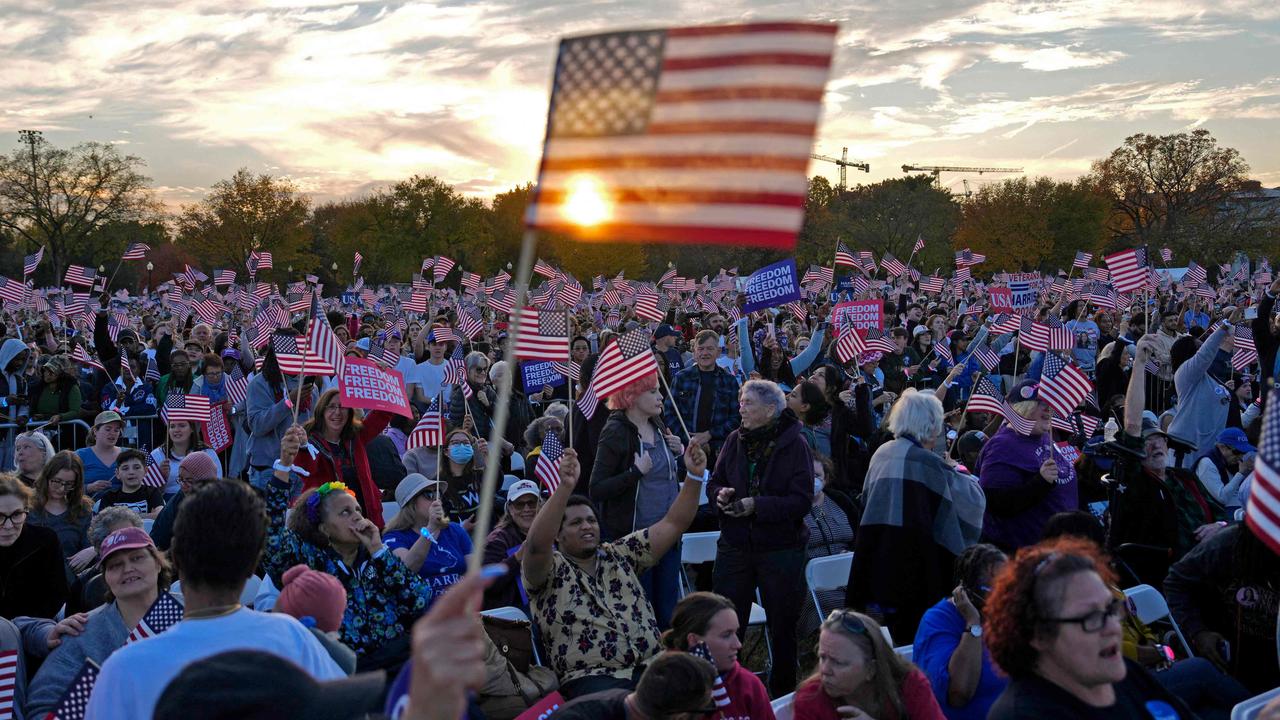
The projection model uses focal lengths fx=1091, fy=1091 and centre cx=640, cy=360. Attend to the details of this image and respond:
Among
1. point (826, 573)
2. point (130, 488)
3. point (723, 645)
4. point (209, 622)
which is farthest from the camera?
point (130, 488)

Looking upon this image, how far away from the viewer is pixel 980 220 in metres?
75.6

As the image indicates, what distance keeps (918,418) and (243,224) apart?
83.1 m

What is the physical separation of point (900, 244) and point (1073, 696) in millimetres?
74435

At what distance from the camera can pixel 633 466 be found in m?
7.12

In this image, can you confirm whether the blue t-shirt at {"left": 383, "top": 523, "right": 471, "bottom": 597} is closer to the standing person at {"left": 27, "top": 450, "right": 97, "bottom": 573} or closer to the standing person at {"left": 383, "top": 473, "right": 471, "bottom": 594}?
the standing person at {"left": 383, "top": 473, "right": 471, "bottom": 594}

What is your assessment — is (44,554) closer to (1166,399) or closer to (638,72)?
(638,72)

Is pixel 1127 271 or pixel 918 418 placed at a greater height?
pixel 1127 271

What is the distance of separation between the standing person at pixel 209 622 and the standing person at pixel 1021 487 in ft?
16.7

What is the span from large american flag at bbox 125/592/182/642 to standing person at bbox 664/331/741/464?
5.83 metres

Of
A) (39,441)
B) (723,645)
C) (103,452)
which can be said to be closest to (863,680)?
(723,645)

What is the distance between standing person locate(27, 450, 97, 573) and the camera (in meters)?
6.66

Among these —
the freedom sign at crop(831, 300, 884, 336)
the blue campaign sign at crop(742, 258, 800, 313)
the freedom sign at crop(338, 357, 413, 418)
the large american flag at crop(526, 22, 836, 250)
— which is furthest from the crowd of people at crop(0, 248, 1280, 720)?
the freedom sign at crop(831, 300, 884, 336)

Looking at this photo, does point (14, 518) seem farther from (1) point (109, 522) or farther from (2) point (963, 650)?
(2) point (963, 650)

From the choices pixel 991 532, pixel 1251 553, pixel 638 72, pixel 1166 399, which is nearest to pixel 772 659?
pixel 991 532
